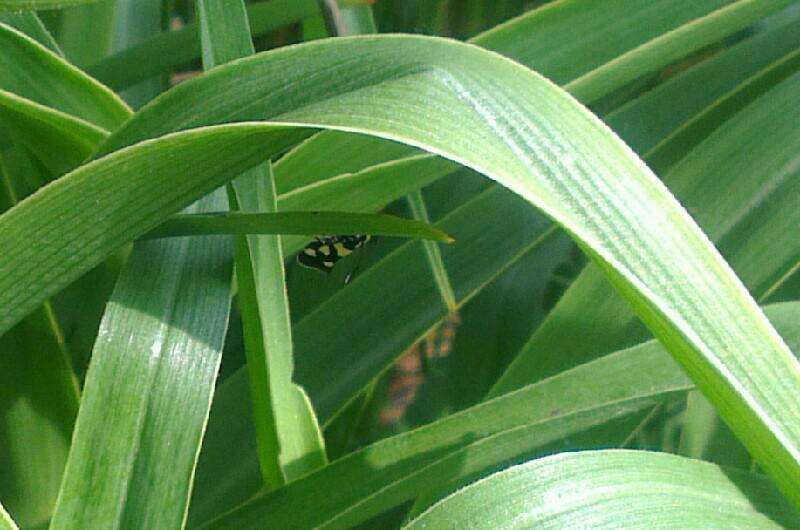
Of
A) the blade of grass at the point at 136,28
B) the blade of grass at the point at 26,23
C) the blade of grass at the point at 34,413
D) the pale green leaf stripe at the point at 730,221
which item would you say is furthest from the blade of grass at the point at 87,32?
the pale green leaf stripe at the point at 730,221

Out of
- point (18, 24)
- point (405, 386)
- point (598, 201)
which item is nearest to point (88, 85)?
point (18, 24)

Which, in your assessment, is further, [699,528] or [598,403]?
[598,403]

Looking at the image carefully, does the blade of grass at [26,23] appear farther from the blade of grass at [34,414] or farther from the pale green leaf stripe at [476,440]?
the pale green leaf stripe at [476,440]

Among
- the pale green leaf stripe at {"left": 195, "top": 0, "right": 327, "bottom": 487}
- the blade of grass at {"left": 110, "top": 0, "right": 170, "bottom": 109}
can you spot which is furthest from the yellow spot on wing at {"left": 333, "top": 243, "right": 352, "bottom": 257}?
the blade of grass at {"left": 110, "top": 0, "right": 170, "bottom": 109}

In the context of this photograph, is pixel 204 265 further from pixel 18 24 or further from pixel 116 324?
pixel 18 24

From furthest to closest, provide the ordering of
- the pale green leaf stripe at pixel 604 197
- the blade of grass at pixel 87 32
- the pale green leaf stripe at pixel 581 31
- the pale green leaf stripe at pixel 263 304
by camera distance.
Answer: the blade of grass at pixel 87 32 < the pale green leaf stripe at pixel 581 31 < the pale green leaf stripe at pixel 263 304 < the pale green leaf stripe at pixel 604 197

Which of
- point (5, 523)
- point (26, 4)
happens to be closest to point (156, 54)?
point (26, 4)

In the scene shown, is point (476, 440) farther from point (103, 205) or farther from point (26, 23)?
point (26, 23)
